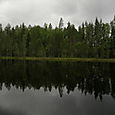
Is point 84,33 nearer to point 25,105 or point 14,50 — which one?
point 14,50

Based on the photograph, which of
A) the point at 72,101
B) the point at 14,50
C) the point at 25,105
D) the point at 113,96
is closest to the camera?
the point at 25,105

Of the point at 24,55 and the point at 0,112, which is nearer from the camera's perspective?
the point at 0,112

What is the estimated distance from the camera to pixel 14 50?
11256 centimetres

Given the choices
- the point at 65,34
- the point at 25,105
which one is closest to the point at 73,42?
the point at 65,34

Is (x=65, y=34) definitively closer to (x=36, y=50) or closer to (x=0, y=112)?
(x=36, y=50)

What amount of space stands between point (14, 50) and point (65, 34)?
32371 millimetres

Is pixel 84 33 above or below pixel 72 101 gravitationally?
above

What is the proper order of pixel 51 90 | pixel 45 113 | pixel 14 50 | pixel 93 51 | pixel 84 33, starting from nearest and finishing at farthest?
pixel 45 113 → pixel 51 90 → pixel 93 51 → pixel 14 50 → pixel 84 33

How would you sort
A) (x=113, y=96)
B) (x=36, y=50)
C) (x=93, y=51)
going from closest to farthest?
(x=113, y=96) < (x=93, y=51) < (x=36, y=50)

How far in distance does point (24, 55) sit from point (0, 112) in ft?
308

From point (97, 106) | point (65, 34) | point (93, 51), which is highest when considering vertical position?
point (65, 34)

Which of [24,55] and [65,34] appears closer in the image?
[24,55]

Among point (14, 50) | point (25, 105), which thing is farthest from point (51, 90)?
point (14, 50)

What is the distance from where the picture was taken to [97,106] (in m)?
16.5
